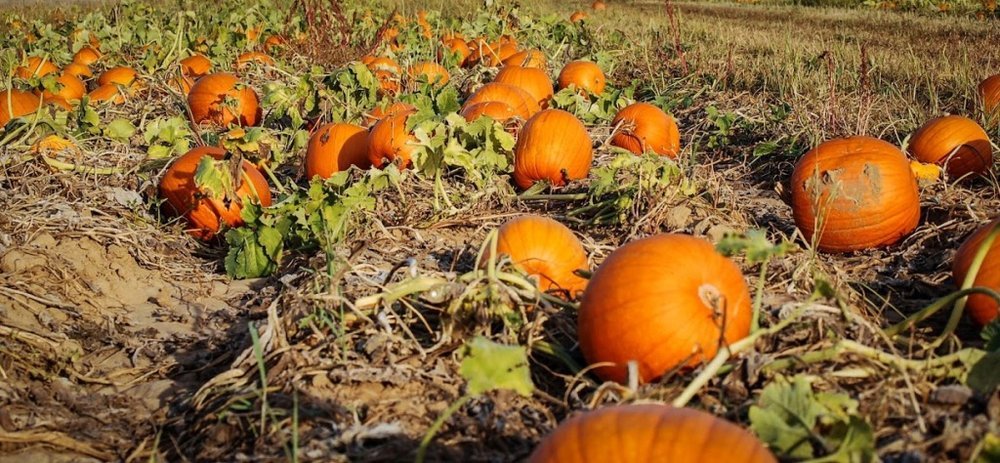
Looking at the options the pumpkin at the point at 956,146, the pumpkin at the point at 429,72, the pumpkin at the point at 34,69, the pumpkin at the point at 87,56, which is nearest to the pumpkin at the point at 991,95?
the pumpkin at the point at 956,146

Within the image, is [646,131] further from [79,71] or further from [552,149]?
[79,71]

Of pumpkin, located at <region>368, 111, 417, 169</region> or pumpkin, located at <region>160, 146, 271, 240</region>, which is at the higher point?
pumpkin, located at <region>368, 111, 417, 169</region>

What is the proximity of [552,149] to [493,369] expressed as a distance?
8.52ft

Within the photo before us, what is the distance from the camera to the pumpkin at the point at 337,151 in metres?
4.86

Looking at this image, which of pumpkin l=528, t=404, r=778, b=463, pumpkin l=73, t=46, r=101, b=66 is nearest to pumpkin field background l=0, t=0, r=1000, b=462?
pumpkin l=528, t=404, r=778, b=463

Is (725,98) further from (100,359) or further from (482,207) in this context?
(100,359)

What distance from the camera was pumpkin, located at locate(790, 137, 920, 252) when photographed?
11.7ft

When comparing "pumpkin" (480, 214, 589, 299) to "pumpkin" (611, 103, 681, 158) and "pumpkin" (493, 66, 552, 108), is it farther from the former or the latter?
"pumpkin" (493, 66, 552, 108)

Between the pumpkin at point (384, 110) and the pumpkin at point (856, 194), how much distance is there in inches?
95.4

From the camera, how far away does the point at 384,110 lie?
545 centimetres

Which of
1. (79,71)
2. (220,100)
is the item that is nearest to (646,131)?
(220,100)

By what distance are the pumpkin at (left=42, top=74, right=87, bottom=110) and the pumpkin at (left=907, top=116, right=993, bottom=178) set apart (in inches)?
227

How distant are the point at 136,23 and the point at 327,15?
2.40 metres

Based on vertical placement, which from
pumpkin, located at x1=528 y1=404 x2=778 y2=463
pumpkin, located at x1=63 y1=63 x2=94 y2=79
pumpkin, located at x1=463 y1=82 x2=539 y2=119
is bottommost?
pumpkin, located at x1=63 y1=63 x2=94 y2=79
